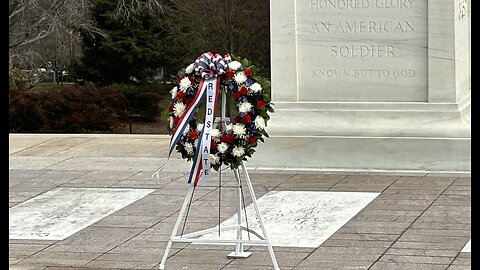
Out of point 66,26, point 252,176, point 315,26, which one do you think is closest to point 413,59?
point 315,26

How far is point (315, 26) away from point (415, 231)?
3.76 meters

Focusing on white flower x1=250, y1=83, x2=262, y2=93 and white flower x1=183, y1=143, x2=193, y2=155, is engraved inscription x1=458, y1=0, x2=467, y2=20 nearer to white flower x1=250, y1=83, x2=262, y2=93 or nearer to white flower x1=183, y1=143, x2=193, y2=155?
white flower x1=250, y1=83, x2=262, y2=93

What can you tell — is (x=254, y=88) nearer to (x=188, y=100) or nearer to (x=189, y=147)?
(x=188, y=100)

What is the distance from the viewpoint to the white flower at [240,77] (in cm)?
661

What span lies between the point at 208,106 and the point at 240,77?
0.99ft

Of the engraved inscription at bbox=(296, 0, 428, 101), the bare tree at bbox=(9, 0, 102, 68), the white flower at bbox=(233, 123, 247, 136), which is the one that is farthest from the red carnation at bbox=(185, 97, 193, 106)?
the bare tree at bbox=(9, 0, 102, 68)

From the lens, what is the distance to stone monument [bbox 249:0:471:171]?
1073 centimetres

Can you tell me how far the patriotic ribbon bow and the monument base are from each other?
448cm

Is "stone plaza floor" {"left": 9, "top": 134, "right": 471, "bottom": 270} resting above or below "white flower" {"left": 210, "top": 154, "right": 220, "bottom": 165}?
below

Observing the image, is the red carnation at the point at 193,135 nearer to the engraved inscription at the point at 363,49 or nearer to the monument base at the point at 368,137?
the monument base at the point at 368,137

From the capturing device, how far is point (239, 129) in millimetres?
Answer: 6562

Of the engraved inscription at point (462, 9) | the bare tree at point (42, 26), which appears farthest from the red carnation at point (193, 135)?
the bare tree at point (42, 26)

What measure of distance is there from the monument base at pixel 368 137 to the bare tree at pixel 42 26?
21386 millimetres

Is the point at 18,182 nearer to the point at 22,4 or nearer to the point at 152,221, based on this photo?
the point at 152,221
